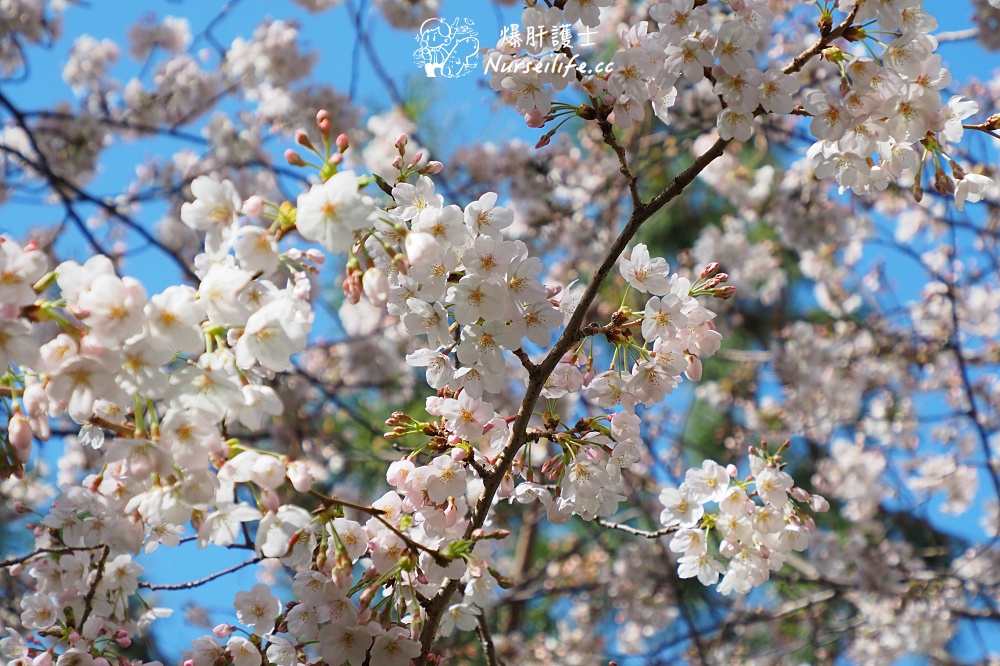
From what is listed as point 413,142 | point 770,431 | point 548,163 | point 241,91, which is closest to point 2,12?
point 241,91

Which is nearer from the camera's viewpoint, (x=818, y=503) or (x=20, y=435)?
(x=20, y=435)

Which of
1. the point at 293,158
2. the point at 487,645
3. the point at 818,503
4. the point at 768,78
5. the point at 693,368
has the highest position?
the point at 768,78

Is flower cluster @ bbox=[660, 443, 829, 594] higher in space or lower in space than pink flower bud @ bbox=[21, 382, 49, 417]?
lower

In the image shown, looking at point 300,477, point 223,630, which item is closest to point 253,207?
point 300,477

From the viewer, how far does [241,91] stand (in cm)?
434

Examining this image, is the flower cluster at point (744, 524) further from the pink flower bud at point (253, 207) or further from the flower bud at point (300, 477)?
the pink flower bud at point (253, 207)

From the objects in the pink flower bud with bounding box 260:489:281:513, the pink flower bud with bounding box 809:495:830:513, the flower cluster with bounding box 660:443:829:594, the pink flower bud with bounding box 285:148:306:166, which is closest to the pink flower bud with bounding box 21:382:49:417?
the pink flower bud with bounding box 260:489:281:513

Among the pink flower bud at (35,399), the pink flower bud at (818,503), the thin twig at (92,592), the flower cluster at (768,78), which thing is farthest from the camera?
the pink flower bud at (818,503)

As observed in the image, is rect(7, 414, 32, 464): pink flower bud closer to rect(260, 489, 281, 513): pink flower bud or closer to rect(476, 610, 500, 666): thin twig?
rect(260, 489, 281, 513): pink flower bud

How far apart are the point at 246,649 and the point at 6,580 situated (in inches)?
62.2

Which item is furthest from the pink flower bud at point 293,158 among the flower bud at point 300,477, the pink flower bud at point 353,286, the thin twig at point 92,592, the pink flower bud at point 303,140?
the thin twig at point 92,592

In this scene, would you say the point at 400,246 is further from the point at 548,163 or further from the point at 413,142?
the point at 413,142

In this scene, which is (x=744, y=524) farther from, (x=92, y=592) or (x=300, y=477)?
(x=92, y=592)

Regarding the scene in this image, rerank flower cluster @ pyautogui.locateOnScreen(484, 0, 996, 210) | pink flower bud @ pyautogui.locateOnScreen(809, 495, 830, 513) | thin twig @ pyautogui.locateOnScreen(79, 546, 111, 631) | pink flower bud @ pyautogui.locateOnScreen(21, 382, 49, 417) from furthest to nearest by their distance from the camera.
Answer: pink flower bud @ pyautogui.locateOnScreen(809, 495, 830, 513) < thin twig @ pyautogui.locateOnScreen(79, 546, 111, 631) < flower cluster @ pyautogui.locateOnScreen(484, 0, 996, 210) < pink flower bud @ pyautogui.locateOnScreen(21, 382, 49, 417)
